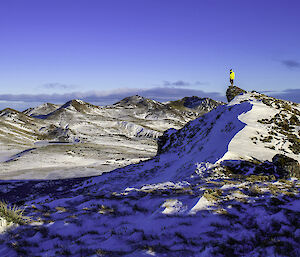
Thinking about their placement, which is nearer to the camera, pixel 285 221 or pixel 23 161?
pixel 285 221

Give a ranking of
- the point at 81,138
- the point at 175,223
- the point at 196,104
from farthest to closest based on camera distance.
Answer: the point at 196,104 < the point at 81,138 < the point at 175,223

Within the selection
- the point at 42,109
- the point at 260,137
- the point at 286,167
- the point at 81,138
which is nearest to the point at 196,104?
the point at 42,109

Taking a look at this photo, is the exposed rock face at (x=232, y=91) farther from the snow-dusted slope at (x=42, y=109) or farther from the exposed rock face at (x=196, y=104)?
the exposed rock face at (x=196, y=104)

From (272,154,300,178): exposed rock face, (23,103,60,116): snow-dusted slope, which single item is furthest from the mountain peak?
(272,154,300,178): exposed rock face

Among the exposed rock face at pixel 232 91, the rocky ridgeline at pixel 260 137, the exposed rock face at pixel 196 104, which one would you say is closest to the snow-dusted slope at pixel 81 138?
the rocky ridgeline at pixel 260 137

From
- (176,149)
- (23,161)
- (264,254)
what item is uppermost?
(264,254)

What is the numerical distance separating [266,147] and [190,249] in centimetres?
1407

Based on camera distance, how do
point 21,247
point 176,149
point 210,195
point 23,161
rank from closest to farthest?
1. point 21,247
2. point 210,195
3. point 176,149
4. point 23,161

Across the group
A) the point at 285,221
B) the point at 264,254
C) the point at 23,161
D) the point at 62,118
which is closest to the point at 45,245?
the point at 264,254

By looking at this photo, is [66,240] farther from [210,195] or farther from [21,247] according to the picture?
[210,195]

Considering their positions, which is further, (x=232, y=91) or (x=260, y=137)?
(x=232, y=91)

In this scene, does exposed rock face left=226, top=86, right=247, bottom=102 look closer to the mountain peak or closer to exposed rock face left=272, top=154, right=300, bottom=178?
exposed rock face left=272, top=154, right=300, bottom=178

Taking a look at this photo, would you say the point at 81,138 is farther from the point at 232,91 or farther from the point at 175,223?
the point at 175,223

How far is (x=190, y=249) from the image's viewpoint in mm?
5566
